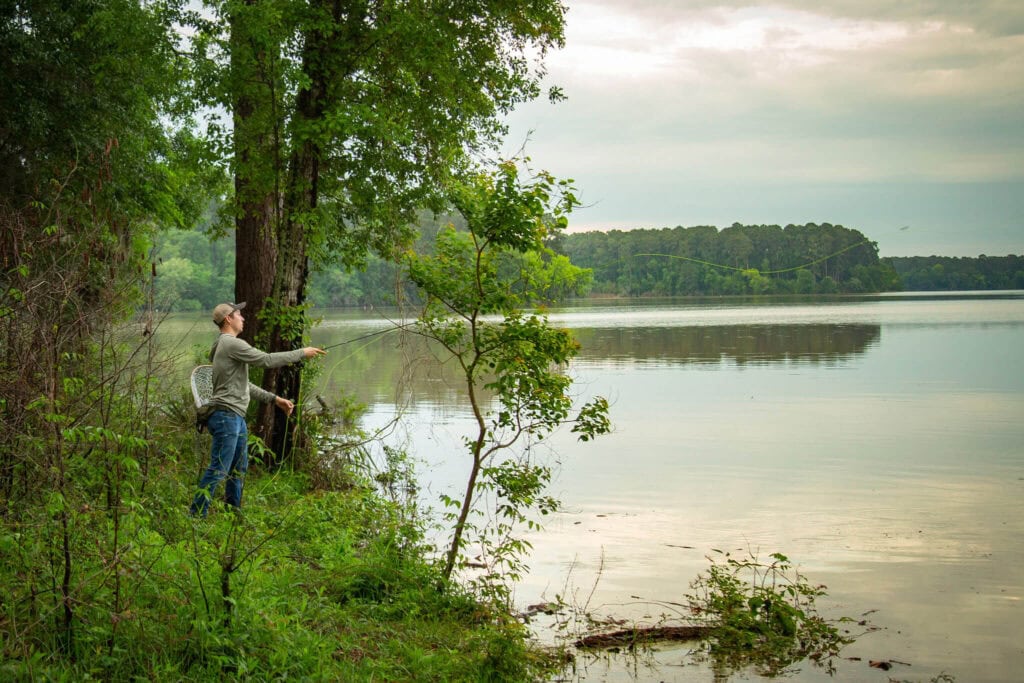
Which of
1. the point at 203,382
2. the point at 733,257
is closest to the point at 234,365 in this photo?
the point at 203,382

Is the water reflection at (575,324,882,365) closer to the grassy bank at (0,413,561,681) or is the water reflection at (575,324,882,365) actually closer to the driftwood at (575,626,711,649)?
the driftwood at (575,626,711,649)

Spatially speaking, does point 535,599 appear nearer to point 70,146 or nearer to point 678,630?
point 678,630

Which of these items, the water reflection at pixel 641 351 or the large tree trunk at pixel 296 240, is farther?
the water reflection at pixel 641 351

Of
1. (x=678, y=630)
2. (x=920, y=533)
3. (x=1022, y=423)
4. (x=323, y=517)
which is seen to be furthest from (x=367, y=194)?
(x=1022, y=423)

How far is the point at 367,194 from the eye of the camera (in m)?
11.3

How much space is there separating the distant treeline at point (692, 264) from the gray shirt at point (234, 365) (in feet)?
181

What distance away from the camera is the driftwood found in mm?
7270

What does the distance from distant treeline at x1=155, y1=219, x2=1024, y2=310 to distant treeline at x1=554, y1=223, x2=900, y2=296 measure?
0.07 m

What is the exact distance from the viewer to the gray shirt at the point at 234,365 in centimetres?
802

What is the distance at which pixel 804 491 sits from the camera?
1308cm

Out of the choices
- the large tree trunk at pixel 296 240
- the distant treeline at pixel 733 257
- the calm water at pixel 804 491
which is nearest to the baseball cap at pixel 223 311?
the large tree trunk at pixel 296 240

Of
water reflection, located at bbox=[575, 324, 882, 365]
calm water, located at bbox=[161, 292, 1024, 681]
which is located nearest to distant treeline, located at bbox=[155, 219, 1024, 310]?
water reflection, located at bbox=[575, 324, 882, 365]

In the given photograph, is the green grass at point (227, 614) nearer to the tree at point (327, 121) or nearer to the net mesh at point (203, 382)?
the net mesh at point (203, 382)

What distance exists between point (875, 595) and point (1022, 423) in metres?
11.5
